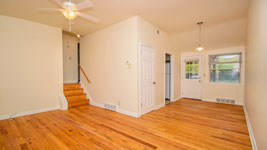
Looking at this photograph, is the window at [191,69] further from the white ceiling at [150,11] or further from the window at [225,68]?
the white ceiling at [150,11]

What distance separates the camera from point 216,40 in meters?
4.68

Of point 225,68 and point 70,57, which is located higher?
point 70,57

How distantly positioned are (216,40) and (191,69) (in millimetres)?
1924

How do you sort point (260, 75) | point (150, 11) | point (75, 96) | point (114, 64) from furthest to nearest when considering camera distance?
1. point (75, 96)
2. point (114, 64)
3. point (150, 11)
4. point (260, 75)

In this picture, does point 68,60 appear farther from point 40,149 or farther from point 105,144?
point 105,144

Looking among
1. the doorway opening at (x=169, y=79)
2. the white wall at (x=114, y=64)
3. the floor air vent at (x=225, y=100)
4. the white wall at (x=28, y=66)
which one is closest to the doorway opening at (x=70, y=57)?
the white wall at (x=114, y=64)

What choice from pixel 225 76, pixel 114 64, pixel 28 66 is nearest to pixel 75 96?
pixel 28 66

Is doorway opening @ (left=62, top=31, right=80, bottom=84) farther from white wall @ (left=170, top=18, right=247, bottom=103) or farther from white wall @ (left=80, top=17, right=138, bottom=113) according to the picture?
white wall @ (left=170, top=18, right=247, bottom=103)

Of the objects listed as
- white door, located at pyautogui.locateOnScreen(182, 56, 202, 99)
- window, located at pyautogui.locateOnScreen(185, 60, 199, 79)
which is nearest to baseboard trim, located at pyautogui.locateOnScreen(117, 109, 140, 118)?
white door, located at pyautogui.locateOnScreen(182, 56, 202, 99)

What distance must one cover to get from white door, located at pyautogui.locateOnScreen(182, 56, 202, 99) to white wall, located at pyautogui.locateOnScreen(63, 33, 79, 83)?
19.4 ft

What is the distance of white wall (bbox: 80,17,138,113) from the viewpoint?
348 cm

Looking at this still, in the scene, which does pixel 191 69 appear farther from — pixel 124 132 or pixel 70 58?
pixel 70 58

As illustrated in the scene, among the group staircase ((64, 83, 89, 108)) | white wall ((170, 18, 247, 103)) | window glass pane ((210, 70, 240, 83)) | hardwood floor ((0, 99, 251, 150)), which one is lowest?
hardwood floor ((0, 99, 251, 150))

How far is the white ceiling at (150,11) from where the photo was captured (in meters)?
2.69
